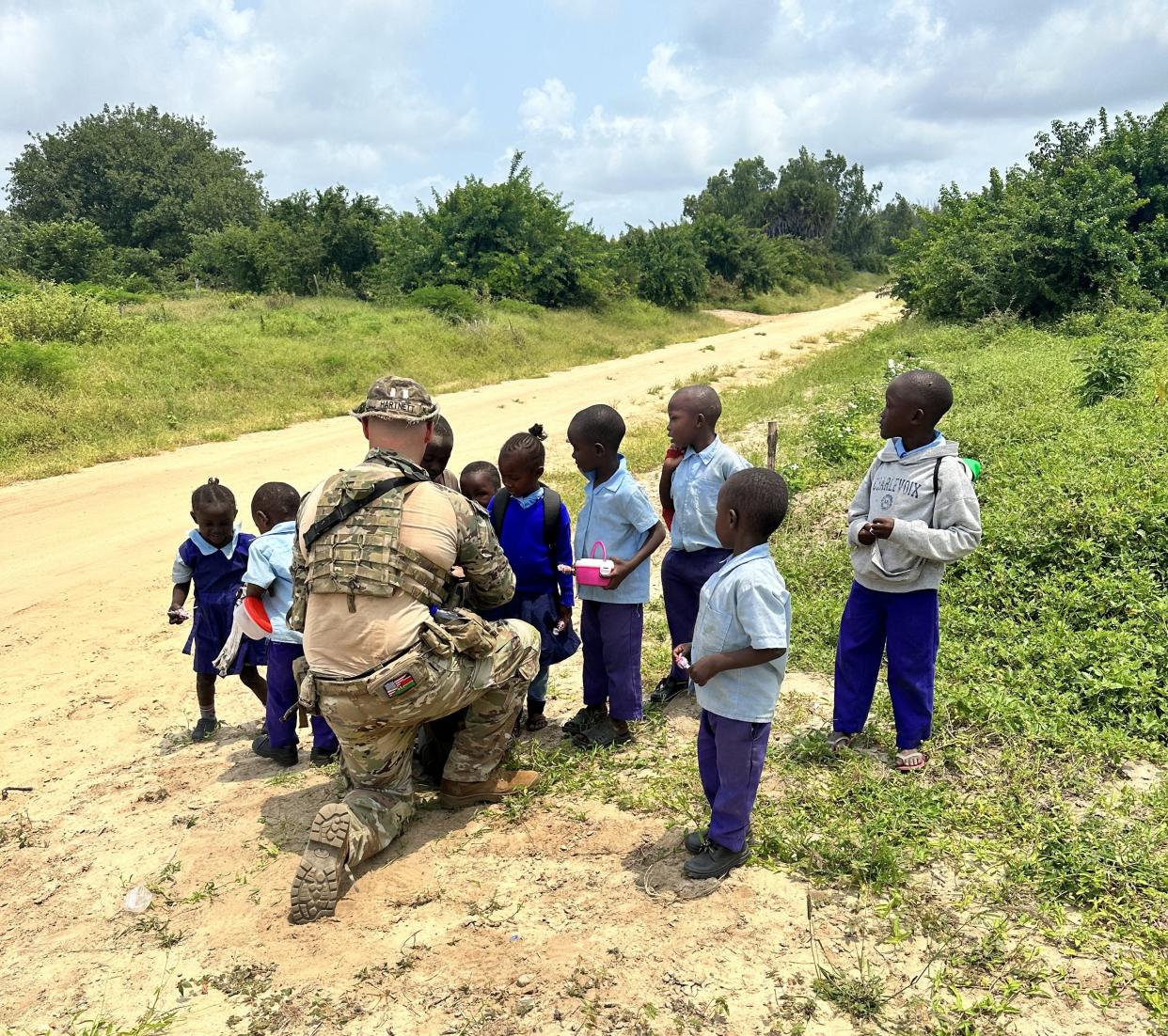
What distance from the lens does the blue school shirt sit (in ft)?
13.4

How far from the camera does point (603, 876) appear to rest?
10.3ft

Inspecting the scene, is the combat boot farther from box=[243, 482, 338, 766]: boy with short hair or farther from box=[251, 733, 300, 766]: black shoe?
box=[251, 733, 300, 766]: black shoe

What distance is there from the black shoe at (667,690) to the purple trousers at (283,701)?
1695mm

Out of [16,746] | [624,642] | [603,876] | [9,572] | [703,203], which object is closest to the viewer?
[603,876]

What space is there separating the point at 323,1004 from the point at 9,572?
21.6 feet

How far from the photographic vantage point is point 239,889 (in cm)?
322

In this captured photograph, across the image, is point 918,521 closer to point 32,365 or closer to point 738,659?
point 738,659

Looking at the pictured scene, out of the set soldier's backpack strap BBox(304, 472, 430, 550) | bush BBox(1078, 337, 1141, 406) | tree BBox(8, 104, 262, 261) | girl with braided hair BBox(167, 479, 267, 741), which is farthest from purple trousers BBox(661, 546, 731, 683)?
tree BBox(8, 104, 262, 261)

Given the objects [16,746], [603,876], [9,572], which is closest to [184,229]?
[9,572]

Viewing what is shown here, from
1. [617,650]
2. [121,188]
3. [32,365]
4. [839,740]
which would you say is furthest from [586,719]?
[121,188]

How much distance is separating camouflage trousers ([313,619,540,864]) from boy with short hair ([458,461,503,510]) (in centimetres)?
90

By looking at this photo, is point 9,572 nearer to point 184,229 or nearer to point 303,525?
point 303,525

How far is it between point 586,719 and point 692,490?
1278mm

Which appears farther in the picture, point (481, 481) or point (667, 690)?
point (667, 690)
